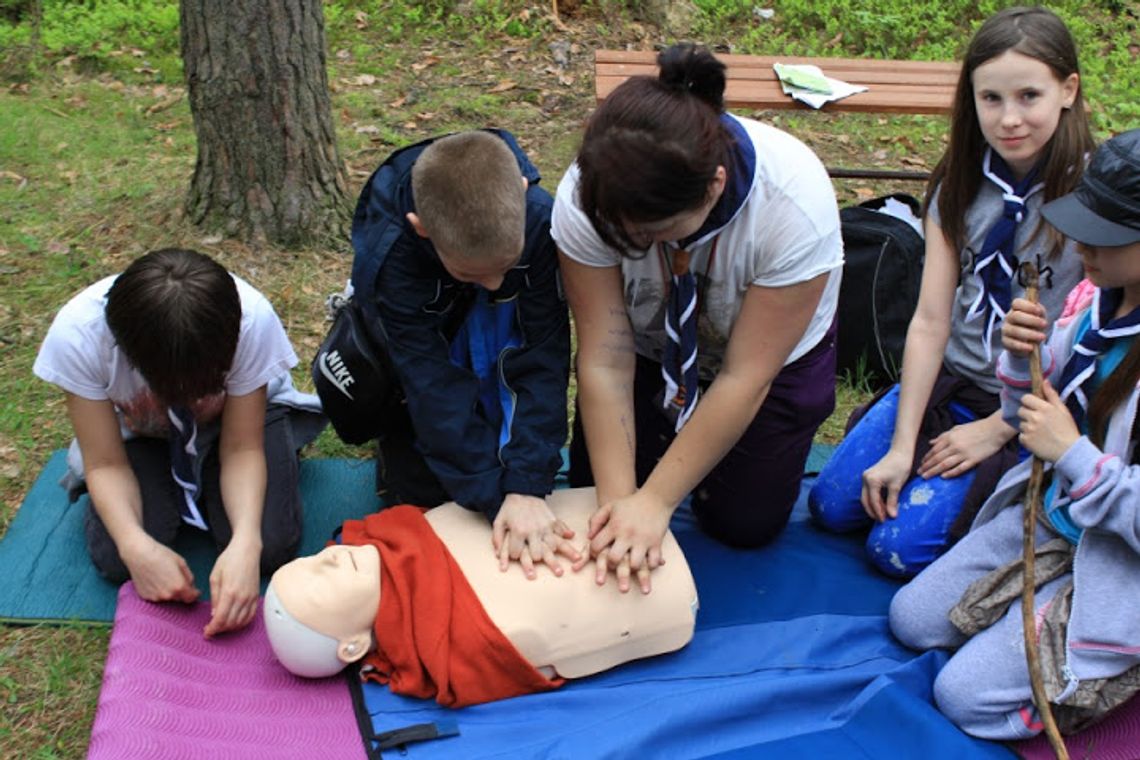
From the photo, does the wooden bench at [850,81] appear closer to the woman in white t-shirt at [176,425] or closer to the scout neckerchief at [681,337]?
the scout neckerchief at [681,337]

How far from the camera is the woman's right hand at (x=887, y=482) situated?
8.80 ft

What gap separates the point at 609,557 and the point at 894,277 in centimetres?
163

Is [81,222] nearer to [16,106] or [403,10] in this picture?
[16,106]

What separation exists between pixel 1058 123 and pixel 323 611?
196 cm

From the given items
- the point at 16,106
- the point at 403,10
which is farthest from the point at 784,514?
the point at 403,10

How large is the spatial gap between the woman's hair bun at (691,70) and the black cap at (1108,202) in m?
0.71

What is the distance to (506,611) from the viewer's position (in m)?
2.22

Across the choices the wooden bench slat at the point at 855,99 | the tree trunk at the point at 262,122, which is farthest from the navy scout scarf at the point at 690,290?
the tree trunk at the point at 262,122

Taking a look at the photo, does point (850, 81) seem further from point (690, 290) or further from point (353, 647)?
point (353, 647)

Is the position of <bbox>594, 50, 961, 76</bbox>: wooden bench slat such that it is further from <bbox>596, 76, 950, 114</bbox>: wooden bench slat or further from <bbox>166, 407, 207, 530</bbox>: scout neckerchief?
<bbox>166, 407, 207, 530</bbox>: scout neckerchief

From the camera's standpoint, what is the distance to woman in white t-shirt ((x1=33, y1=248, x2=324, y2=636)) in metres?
2.13

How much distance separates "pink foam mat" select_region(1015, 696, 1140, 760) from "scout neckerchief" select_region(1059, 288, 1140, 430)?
0.60m

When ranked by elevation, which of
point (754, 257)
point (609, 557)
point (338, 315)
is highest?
point (754, 257)

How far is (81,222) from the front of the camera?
4.28 metres
